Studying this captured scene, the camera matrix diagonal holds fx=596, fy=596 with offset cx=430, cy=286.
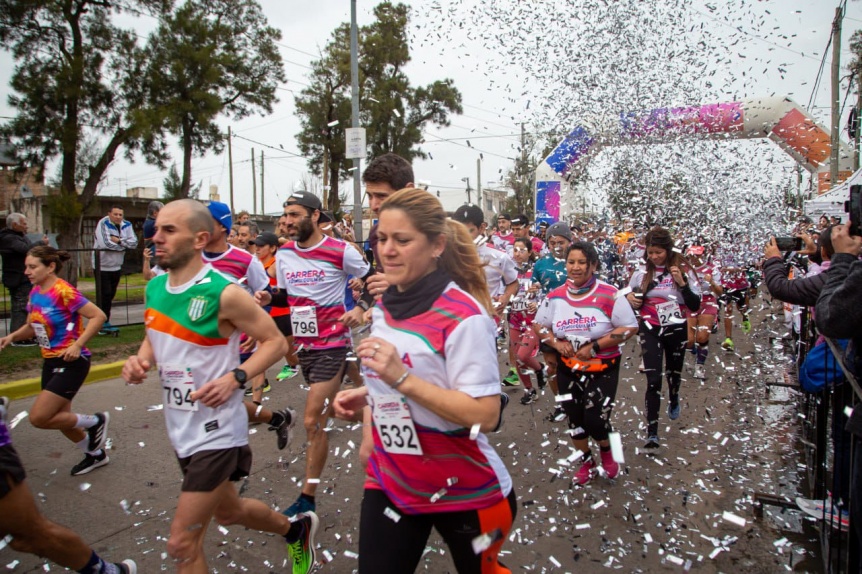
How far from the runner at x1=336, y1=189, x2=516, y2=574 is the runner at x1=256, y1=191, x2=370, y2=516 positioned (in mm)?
2204

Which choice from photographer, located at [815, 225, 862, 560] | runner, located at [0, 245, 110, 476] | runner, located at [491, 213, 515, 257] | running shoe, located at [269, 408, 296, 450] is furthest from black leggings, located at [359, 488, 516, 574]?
runner, located at [491, 213, 515, 257]

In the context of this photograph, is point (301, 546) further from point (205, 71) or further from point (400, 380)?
point (205, 71)

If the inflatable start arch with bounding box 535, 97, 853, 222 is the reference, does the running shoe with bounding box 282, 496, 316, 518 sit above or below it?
below

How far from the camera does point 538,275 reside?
7664 millimetres

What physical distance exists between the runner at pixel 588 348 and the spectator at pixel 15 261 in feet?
25.4

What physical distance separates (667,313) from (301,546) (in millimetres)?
4263

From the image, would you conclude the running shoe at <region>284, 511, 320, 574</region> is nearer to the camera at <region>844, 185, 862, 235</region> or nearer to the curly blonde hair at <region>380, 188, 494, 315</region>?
the curly blonde hair at <region>380, 188, 494, 315</region>

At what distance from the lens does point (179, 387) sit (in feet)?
9.32

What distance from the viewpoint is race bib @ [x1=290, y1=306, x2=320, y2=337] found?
4.62m

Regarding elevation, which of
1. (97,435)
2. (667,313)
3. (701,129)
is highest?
(701,129)

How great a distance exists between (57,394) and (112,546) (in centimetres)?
151

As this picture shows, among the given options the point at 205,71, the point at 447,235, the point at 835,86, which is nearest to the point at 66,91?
the point at 205,71

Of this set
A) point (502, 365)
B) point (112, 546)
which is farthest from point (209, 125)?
point (112, 546)

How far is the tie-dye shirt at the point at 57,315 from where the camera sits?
15.5 feet
